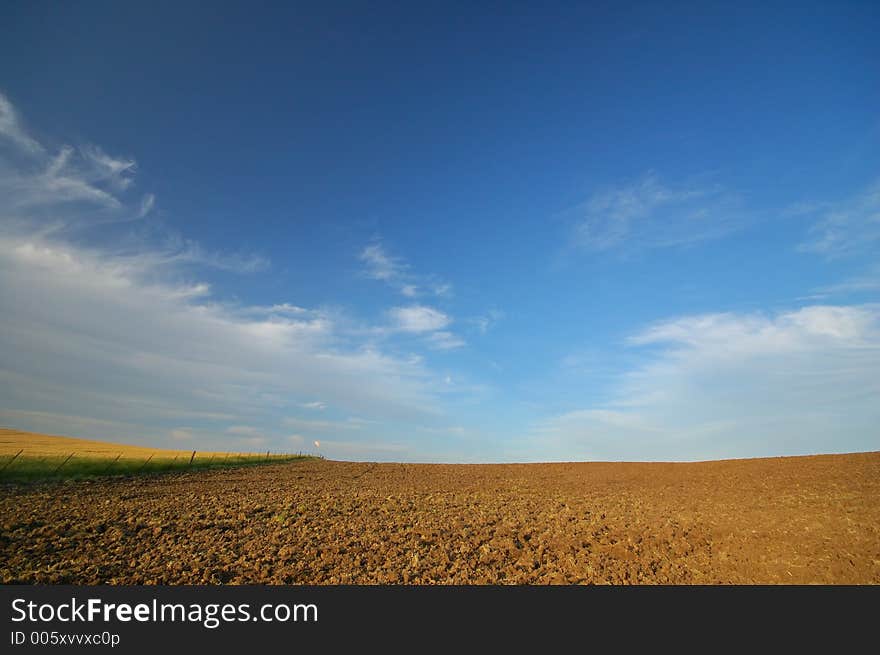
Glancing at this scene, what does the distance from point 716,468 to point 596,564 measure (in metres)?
35.7

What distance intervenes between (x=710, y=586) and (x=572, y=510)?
1221 cm

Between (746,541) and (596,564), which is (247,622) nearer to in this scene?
(596,564)

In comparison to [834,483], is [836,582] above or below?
below

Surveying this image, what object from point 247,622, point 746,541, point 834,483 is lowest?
point 247,622

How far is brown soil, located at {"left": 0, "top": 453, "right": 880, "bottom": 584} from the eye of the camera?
51.9ft

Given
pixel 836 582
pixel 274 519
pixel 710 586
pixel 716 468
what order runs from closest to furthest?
pixel 836 582, pixel 710 586, pixel 274 519, pixel 716 468

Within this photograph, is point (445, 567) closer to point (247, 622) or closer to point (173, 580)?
point (247, 622)

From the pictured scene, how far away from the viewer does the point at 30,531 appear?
19188 millimetres

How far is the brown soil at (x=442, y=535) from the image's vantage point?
15805mm

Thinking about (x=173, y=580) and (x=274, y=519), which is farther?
(x=274, y=519)

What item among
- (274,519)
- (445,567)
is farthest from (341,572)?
(274,519)

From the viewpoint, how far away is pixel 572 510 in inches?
1083

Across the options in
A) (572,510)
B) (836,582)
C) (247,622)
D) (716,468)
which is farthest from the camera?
(716,468)

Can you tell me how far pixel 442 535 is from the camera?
21.2 m
